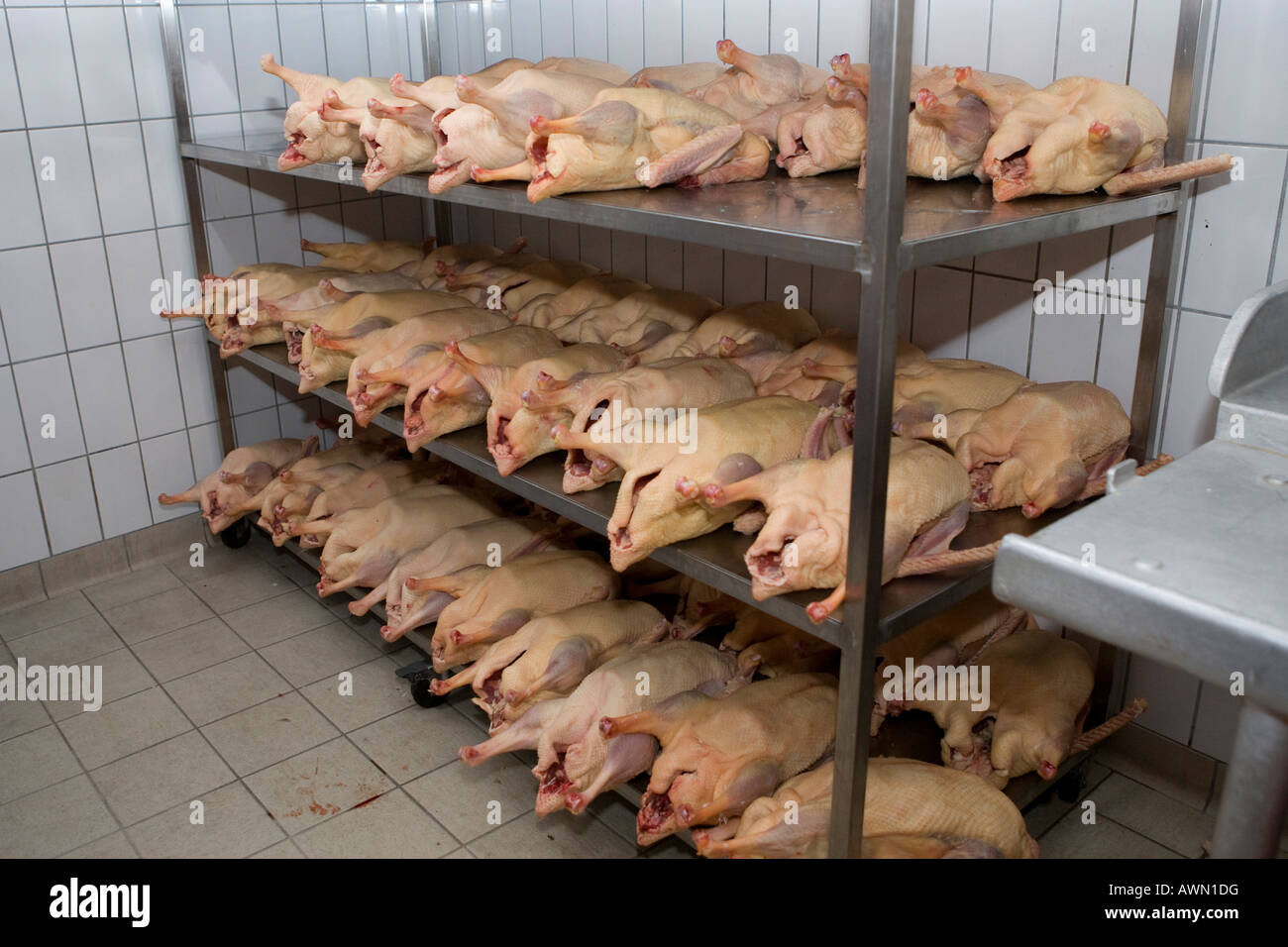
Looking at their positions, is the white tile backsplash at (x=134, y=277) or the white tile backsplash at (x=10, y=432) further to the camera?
the white tile backsplash at (x=134, y=277)

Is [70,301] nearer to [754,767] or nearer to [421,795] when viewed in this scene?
[421,795]

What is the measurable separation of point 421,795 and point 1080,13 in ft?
7.43

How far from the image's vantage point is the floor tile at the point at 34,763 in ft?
8.36

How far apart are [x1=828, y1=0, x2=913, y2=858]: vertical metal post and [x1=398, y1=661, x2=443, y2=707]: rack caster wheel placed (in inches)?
52.5

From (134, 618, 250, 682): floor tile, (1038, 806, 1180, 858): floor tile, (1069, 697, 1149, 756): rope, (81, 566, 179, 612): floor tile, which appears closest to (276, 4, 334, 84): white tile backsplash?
(81, 566, 179, 612): floor tile

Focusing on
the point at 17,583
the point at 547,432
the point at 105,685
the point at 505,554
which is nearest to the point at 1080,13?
the point at 547,432

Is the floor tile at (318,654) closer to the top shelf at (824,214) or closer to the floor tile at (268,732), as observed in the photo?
the floor tile at (268,732)

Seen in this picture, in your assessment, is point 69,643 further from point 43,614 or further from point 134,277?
point 134,277

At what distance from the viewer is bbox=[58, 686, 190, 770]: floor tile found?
2.68m

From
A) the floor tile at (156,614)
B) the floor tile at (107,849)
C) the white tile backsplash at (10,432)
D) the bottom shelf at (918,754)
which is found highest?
the white tile backsplash at (10,432)

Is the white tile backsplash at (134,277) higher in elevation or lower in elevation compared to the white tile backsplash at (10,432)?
higher

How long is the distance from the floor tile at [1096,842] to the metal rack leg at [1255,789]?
130 centimetres

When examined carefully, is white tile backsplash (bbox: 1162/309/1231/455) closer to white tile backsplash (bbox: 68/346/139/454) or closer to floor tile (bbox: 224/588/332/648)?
floor tile (bbox: 224/588/332/648)

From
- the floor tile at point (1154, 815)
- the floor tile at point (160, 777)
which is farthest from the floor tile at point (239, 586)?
the floor tile at point (1154, 815)
